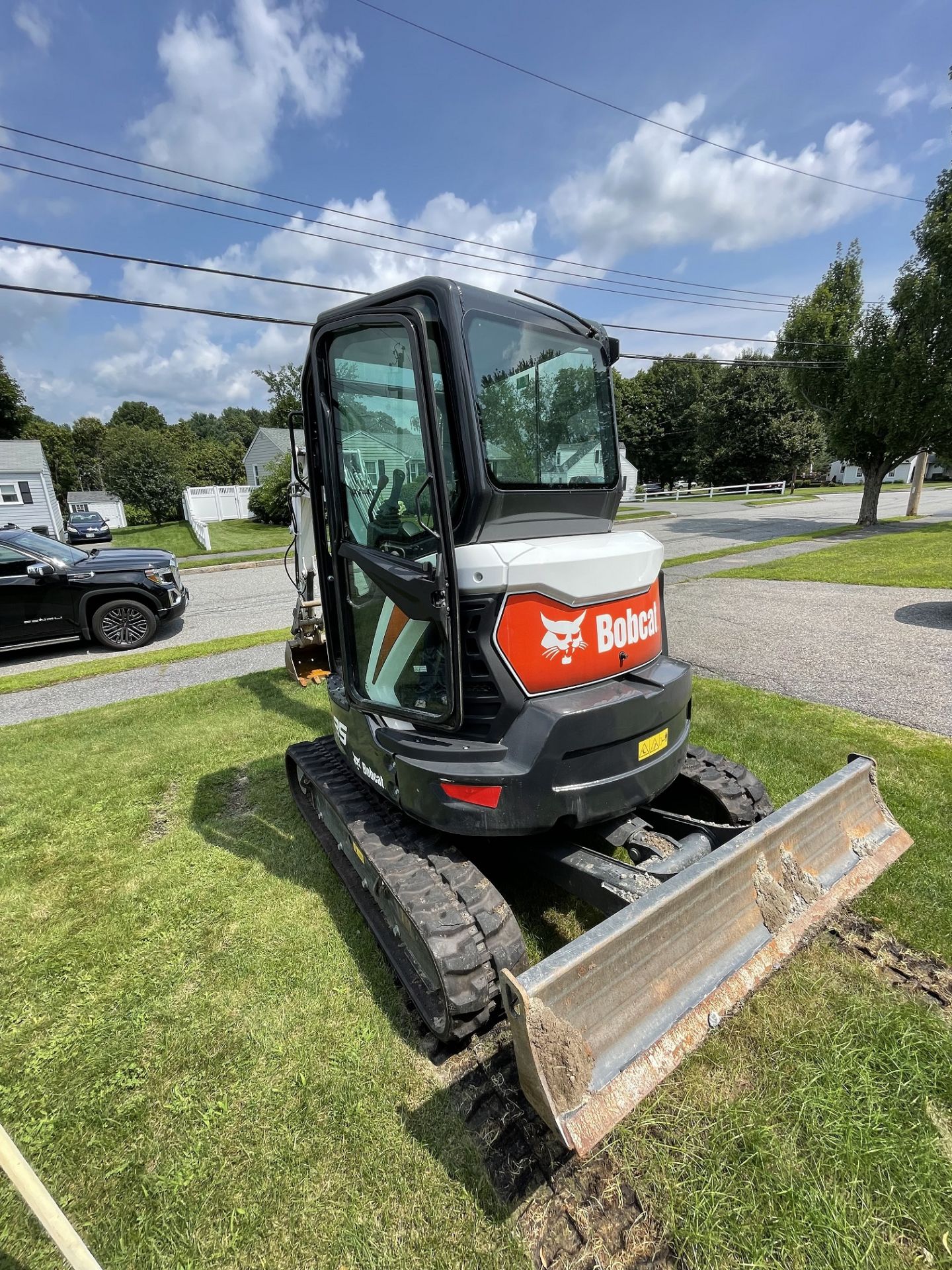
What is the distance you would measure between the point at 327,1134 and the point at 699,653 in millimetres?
6377

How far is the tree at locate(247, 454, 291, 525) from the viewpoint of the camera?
27797 mm

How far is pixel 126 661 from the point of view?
311 inches

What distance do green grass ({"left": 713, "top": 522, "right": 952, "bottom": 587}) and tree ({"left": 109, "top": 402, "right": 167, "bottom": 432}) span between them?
3926 inches

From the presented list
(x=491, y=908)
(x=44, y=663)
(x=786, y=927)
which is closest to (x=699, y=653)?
(x=786, y=927)

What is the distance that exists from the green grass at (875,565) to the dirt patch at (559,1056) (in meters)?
11.3

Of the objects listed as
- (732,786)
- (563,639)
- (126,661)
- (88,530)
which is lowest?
(126,661)

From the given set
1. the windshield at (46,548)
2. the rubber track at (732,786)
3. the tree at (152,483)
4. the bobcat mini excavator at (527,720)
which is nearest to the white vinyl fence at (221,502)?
the tree at (152,483)

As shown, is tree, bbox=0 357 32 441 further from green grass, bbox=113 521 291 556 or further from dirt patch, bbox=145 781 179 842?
dirt patch, bbox=145 781 179 842

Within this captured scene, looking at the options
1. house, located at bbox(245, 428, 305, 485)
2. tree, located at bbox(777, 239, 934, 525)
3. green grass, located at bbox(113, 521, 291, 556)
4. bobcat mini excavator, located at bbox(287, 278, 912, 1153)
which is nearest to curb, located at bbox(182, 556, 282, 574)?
green grass, located at bbox(113, 521, 291, 556)

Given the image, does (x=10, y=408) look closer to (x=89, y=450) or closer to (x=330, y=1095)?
(x=89, y=450)

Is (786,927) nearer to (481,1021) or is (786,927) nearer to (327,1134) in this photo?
(481,1021)

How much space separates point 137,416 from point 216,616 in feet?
332

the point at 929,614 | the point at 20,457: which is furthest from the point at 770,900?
the point at 20,457

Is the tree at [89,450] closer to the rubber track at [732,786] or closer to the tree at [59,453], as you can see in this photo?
the tree at [59,453]
